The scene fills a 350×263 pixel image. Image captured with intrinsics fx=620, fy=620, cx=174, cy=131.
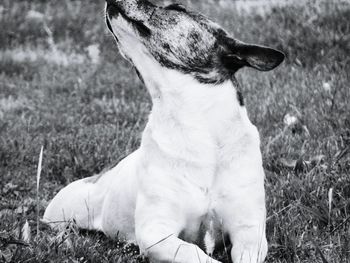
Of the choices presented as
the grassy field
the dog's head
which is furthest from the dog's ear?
the grassy field

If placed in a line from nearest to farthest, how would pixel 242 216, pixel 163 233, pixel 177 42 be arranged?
pixel 163 233 → pixel 242 216 → pixel 177 42

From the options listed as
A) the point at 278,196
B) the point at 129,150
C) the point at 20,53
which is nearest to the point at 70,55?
the point at 20,53

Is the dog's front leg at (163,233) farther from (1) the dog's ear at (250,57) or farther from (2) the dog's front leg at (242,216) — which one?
(1) the dog's ear at (250,57)

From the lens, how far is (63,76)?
775 cm

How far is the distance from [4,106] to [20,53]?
208 centimetres

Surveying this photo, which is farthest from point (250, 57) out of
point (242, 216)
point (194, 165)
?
point (242, 216)

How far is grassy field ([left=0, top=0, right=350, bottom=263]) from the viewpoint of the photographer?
132 inches

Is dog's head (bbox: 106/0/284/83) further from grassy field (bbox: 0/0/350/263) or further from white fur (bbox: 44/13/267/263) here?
grassy field (bbox: 0/0/350/263)

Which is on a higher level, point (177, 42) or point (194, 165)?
point (177, 42)

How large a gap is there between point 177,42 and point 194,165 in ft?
2.18

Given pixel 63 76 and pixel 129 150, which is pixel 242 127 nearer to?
pixel 129 150

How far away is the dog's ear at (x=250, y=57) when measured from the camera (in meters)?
3.15

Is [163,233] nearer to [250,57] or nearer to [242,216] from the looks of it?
[242,216]

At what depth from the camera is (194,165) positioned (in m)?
3.14
